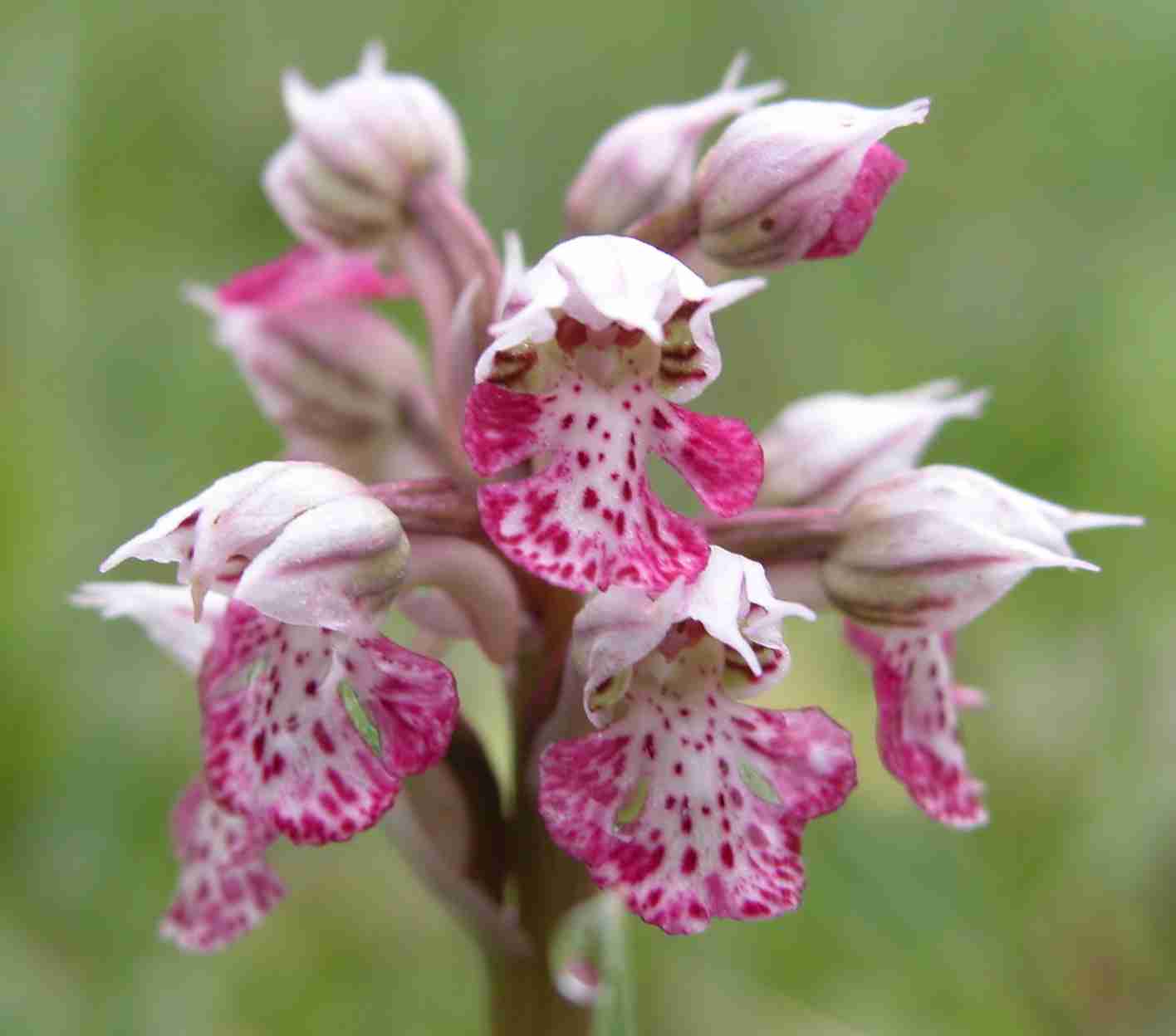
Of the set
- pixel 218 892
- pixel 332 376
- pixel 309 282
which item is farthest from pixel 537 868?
pixel 309 282

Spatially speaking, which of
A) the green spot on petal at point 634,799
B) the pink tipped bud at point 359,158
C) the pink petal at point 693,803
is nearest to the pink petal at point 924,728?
the pink petal at point 693,803

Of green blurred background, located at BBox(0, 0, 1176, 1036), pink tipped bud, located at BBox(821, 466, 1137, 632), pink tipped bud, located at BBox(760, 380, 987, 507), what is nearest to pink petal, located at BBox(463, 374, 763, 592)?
pink tipped bud, located at BBox(821, 466, 1137, 632)

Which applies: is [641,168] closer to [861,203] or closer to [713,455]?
[861,203]

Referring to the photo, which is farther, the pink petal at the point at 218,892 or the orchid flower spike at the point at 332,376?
the orchid flower spike at the point at 332,376

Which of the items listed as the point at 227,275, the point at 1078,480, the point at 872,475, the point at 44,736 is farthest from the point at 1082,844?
the point at 227,275

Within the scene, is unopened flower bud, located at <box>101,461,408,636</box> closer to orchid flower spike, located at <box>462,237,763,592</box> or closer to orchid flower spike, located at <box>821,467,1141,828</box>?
orchid flower spike, located at <box>462,237,763,592</box>

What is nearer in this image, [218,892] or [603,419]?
[603,419]

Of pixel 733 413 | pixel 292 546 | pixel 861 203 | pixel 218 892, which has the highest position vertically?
pixel 861 203

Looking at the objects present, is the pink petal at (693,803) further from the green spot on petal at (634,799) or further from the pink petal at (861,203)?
the pink petal at (861,203)
